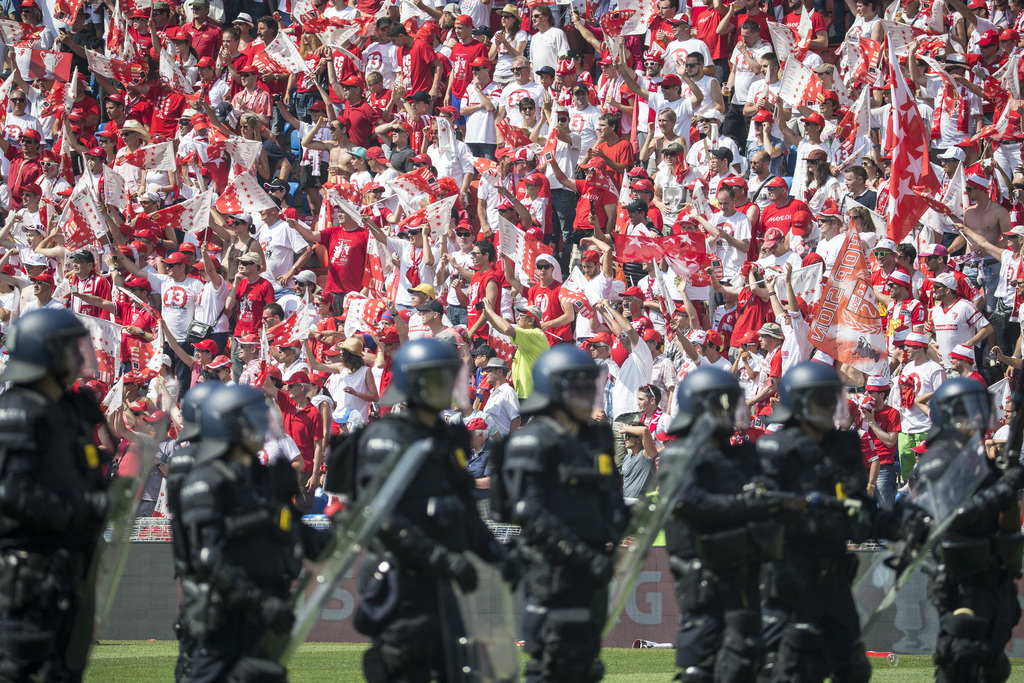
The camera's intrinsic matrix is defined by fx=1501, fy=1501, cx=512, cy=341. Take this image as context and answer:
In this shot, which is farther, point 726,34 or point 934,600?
point 726,34

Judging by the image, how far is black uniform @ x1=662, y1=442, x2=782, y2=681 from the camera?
853 cm

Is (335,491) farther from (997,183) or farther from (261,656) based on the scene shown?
(997,183)

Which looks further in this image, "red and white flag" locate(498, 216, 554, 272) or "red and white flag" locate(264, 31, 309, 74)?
"red and white flag" locate(264, 31, 309, 74)

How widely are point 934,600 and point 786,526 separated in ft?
4.15

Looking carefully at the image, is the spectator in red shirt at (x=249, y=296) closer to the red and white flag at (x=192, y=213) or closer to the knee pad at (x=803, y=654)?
the red and white flag at (x=192, y=213)

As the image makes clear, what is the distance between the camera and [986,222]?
15.9m

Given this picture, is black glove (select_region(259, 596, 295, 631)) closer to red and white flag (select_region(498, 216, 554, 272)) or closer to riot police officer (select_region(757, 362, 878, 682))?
riot police officer (select_region(757, 362, 878, 682))

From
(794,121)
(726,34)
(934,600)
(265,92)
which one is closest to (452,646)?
(934,600)

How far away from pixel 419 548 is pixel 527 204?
11650mm

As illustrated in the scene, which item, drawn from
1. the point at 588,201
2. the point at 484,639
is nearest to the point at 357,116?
the point at 588,201

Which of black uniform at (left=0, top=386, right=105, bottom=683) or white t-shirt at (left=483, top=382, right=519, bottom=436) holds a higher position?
white t-shirt at (left=483, top=382, right=519, bottom=436)

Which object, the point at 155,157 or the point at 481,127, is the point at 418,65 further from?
the point at 155,157

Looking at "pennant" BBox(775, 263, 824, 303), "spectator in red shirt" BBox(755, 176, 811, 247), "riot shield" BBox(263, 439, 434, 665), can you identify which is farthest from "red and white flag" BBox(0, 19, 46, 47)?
"riot shield" BBox(263, 439, 434, 665)

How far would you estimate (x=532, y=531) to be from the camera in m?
7.91
